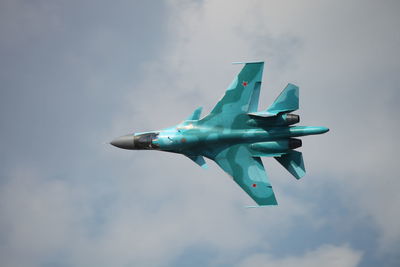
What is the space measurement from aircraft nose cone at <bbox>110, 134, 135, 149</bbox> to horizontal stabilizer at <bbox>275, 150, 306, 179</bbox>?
1353 centimetres

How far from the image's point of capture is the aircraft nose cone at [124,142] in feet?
175

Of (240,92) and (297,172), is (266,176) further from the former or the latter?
(240,92)

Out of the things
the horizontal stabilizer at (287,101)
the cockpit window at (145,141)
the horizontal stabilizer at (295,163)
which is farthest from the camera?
the cockpit window at (145,141)

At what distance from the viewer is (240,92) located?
174 ft

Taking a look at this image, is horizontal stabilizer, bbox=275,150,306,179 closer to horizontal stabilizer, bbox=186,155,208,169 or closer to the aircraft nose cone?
horizontal stabilizer, bbox=186,155,208,169

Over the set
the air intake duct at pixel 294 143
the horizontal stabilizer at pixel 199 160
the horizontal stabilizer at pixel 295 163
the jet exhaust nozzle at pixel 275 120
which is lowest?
the horizontal stabilizer at pixel 295 163

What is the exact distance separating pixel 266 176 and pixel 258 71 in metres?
9.28

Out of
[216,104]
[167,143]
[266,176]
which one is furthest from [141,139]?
[266,176]

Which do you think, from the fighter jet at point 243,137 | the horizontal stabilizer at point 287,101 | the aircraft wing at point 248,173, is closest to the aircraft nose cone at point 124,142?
the fighter jet at point 243,137

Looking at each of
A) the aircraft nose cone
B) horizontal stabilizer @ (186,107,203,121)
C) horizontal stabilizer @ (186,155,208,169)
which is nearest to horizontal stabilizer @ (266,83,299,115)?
horizontal stabilizer @ (186,107,203,121)

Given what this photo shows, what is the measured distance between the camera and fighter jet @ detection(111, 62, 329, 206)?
5094 centimetres

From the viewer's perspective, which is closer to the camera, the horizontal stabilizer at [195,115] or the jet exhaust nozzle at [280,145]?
the jet exhaust nozzle at [280,145]

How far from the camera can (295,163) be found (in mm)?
51312

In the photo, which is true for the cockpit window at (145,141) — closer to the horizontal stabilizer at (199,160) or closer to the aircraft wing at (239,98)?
the horizontal stabilizer at (199,160)
